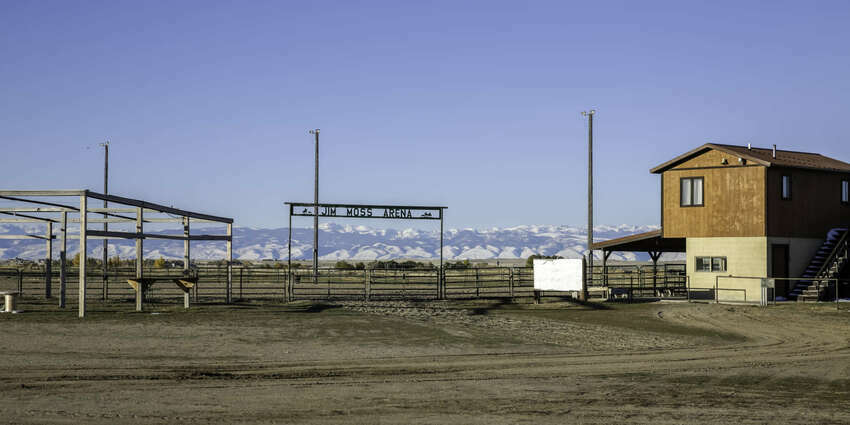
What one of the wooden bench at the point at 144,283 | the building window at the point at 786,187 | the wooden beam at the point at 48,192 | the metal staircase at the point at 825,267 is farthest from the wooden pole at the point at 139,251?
the building window at the point at 786,187

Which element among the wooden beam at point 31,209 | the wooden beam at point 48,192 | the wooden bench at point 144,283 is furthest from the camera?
the wooden beam at point 31,209

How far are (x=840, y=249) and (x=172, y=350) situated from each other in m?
29.2

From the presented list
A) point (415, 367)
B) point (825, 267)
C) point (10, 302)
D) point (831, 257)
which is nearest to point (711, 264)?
point (825, 267)

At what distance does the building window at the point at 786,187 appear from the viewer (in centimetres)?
3847

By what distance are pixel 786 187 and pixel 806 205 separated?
165cm

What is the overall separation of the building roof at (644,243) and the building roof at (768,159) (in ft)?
9.87

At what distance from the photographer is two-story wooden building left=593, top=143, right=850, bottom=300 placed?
37.7 m

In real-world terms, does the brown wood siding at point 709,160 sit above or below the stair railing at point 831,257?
above

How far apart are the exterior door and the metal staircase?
361mm

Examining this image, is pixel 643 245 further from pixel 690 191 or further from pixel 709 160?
pixel 709 160

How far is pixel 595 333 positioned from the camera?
2408 centimetres

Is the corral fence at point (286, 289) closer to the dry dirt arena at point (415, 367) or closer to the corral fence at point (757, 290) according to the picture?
the dry dirt arena at point (415, 367)

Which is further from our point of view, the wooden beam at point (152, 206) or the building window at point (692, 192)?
the building window at point (692, 192)

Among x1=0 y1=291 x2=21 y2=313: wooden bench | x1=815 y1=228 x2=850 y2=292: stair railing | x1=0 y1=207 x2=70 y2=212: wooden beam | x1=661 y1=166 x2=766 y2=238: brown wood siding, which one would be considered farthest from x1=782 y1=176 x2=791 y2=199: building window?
x1=0 y1=291 x2=21 y2=313: wooden bench
